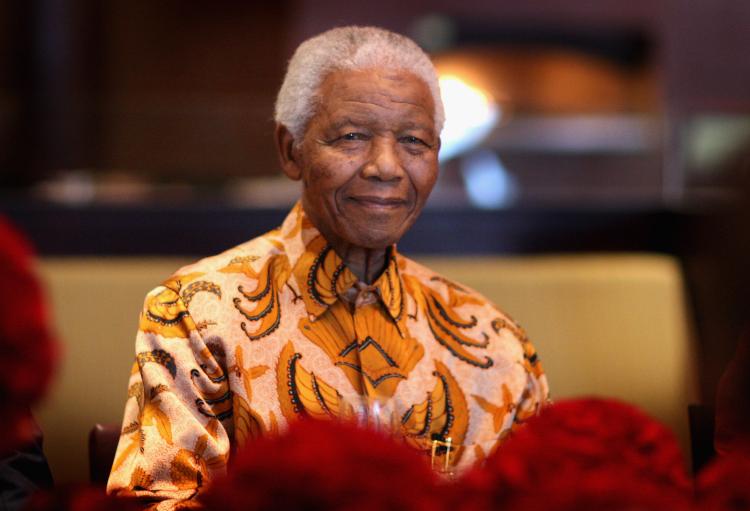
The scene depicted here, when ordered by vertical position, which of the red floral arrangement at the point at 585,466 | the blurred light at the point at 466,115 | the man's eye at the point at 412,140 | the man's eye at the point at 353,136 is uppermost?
the man's eye at the point at 353,136

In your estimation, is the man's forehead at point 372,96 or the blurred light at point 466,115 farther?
the blurred light at point 466,115

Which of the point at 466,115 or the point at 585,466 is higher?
the point at 585,466

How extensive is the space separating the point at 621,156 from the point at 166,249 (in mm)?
3322

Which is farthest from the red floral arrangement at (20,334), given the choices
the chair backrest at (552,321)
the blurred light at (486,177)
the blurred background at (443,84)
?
the blurred light at (486,177)

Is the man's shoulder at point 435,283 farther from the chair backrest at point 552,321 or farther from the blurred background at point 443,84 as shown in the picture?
the blurred background at point 443,84

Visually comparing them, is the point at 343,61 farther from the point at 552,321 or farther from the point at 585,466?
the point at 552,321

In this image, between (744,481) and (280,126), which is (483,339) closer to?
(280,126)

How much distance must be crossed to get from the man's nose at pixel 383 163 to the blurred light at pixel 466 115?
3199 millimetres

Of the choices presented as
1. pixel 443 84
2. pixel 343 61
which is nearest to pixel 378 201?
pixel 343 61

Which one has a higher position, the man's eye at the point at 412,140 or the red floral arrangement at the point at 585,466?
the man's eye at the point at 412,140

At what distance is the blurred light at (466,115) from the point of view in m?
4.34

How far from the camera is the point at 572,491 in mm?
523

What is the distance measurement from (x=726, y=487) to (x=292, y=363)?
546 mm

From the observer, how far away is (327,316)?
1080mm
